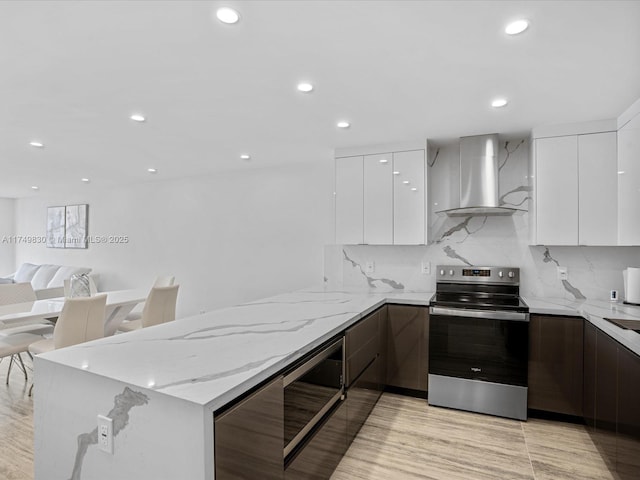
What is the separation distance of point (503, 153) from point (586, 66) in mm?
1457

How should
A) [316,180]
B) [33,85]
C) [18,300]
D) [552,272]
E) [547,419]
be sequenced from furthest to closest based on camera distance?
1. [316,180]
2. [18,300]
3. [552,272]
4. [547,419]
5. [33,85]

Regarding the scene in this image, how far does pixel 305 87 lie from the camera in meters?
2.31

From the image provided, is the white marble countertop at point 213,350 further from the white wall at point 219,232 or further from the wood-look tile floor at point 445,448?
the white wall at point 219,232

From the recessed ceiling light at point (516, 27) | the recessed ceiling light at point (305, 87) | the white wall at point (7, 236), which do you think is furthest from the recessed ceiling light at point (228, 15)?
the white wall at point (7, 236)

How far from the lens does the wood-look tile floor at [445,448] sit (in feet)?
6.89

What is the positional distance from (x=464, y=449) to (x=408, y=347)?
90cm

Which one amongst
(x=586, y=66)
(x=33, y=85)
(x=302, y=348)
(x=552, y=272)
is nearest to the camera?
(x=302, y=348)

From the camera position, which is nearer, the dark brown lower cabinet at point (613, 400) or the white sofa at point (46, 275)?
the dark brown lower cabinet at point (613, 400)

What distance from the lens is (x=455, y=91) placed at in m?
2.34

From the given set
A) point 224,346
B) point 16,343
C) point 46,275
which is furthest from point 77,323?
point 46,275

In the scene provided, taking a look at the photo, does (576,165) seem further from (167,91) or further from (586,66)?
(167,91)

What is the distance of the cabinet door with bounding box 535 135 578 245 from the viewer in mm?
2912

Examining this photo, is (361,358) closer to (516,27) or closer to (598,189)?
(516,27)

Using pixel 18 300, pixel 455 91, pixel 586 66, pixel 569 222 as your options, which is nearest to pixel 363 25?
pixel 455 91
